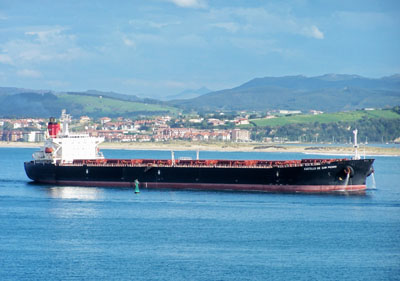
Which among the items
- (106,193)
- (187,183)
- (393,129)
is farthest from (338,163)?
(393,129)

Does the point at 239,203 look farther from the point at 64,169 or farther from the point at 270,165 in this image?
the point at 64,169

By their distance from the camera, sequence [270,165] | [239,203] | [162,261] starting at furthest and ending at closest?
1. [270,165]
2. [239,203]
3. [162,261]

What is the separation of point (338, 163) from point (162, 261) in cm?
2016

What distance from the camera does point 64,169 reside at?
5588 centimetres

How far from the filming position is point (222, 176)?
50875 mm

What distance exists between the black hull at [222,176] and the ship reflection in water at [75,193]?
53.2 inches

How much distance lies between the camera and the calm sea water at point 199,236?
29.1m

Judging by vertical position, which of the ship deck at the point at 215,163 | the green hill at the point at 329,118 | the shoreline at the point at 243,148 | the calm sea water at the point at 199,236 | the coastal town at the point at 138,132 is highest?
the green hill at the point at 329,118

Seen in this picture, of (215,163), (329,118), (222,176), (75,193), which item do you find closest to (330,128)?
(329,118)

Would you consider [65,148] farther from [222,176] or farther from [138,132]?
[138,132]

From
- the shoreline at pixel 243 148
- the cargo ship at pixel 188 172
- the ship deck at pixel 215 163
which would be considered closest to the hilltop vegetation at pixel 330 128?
the shoreline at pixel 243 148

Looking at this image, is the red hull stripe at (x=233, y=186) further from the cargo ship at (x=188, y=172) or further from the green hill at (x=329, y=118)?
the green hill at (x=329, y=118)

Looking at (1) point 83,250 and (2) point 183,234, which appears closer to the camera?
(1) point 83,250

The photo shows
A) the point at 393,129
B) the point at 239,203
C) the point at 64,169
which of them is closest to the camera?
the point at 239,203
